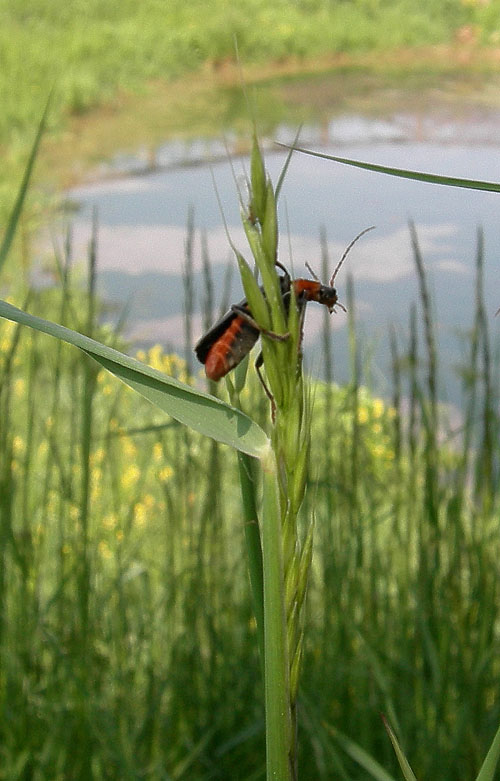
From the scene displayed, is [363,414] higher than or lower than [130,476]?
higher

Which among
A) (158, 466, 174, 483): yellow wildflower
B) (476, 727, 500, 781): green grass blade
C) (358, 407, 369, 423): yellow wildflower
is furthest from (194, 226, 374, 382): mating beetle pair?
(358, 407, 369, 423): yellow wildflower

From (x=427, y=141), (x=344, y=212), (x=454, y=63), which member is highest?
(x=454, y=63)

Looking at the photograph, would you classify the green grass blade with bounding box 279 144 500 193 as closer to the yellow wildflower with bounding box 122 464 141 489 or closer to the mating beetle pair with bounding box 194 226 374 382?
the mating beetle pair with bounding box 194 226 374 382

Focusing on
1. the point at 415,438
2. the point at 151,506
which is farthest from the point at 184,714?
A: the point at 151,506

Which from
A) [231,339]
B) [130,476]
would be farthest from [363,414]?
[231,339]

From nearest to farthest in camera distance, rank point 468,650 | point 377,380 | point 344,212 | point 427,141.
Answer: point 468,650
point 377,380
point 344,212
point 427,141

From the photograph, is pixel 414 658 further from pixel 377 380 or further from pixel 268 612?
pixel 377 380

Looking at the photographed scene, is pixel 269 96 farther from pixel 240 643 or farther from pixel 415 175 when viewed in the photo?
pixel 415 175

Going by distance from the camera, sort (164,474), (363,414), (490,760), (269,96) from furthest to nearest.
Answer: (269,96)
(363,414)
(164,474)
(490,760)
